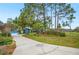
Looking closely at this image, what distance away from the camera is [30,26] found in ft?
6.09

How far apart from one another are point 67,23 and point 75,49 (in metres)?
0.22

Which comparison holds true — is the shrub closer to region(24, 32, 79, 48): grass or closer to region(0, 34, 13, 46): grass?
region(0, 34, 13, 46): grass

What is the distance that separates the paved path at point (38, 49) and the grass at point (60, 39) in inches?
1.3

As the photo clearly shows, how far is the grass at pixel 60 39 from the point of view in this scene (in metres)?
1.83

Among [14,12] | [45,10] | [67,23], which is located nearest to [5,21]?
[14,12]

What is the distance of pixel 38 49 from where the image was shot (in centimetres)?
182

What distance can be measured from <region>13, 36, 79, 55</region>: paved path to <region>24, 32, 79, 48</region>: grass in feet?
0.11

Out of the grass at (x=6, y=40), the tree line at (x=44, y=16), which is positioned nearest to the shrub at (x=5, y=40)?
the grass at (x=6, y=40)

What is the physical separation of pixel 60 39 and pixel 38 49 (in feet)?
0.66

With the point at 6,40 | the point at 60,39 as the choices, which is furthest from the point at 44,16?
the point at 6,40

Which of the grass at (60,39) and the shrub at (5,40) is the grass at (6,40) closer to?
the shrub at (5,40)

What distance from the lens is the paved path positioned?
5.93ft

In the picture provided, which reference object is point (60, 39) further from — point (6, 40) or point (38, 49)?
point (6, 40)

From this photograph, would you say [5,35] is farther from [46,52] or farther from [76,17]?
[76,17]
